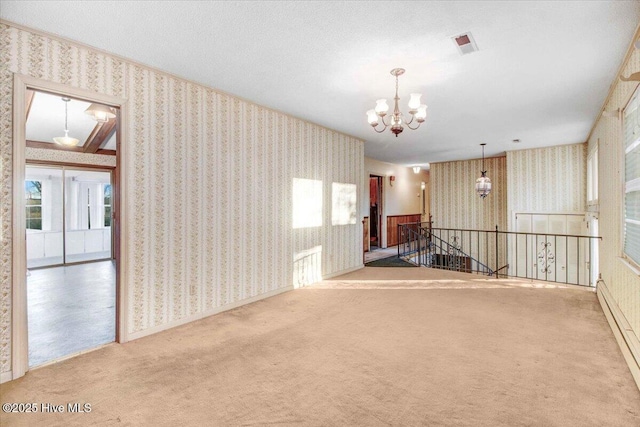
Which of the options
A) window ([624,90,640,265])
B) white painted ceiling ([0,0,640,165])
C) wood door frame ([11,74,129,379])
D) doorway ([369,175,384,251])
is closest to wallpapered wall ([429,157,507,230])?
doorway ([369,175,384,251])

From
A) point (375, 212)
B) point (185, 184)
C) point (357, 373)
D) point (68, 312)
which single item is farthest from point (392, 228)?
point (68, 312)

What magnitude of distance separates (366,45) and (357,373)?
273 cm

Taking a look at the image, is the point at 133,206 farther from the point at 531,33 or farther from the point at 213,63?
the point at 531,33

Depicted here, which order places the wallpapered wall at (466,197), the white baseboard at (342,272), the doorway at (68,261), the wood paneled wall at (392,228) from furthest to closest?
the wood paneled wall at (392,228) → the wallpapered wall at (466,197) → the white baseboard at (342,272) → the doorway at (68,261)

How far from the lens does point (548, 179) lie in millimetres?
7602

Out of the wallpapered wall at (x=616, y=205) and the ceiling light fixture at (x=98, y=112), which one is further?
the ceiling light fixture at (x=98, y=112)

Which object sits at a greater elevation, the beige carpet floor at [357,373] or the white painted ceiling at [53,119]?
the white painted ceiling at [53,119]

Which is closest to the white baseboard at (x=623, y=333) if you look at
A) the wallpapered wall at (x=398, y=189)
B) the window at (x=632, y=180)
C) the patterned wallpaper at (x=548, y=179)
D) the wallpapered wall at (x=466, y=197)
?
the window at (x=632, y=180)

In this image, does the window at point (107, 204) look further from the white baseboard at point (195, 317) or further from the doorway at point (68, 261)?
the white baseboard at point (195, 317)

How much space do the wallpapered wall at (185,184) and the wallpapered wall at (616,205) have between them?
12.8ft

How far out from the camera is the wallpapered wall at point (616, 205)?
9.16 ft

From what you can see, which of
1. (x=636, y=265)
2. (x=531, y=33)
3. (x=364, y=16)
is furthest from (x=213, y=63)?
(x=636, y=265)

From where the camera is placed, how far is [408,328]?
3391mm

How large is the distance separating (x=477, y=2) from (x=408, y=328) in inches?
116
